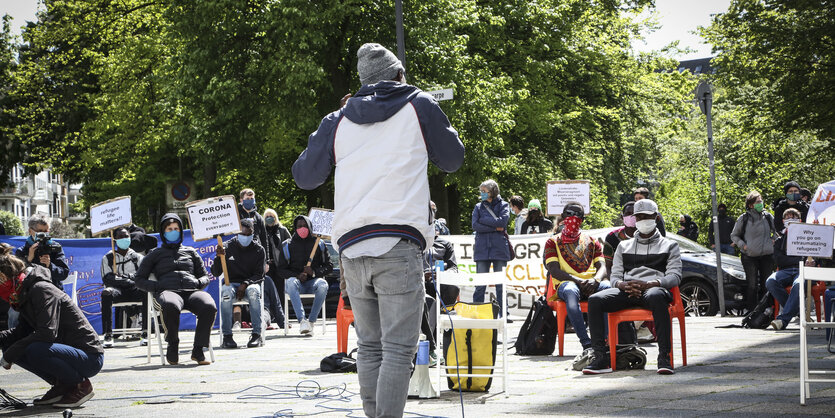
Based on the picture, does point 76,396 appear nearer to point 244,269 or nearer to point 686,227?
point 244,269

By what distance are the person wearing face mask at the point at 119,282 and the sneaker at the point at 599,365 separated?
7.77m

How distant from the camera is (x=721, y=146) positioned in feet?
158

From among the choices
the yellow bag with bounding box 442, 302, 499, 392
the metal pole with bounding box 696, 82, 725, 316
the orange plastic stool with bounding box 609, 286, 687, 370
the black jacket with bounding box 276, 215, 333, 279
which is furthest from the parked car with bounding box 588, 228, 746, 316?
the yellow bag with bounding box 442, 302, 499, 392

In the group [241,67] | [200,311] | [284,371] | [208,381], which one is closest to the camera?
[208,381]

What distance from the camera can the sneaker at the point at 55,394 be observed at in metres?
8.31

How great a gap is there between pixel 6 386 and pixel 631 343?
6.23 metres

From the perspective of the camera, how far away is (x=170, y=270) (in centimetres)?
1204

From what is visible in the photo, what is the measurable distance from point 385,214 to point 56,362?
4.22 meters

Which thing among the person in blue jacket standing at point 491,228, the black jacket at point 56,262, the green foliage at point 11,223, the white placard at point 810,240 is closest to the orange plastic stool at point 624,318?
the white placard at point 810,240

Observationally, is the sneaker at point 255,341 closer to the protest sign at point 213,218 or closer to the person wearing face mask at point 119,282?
the protest sign at point 213,218

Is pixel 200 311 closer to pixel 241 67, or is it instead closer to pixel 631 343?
pixel 631 343

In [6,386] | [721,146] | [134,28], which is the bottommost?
[6,386]

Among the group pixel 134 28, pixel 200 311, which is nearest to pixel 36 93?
pixel 134 28

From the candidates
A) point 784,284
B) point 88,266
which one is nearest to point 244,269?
point 88,266
